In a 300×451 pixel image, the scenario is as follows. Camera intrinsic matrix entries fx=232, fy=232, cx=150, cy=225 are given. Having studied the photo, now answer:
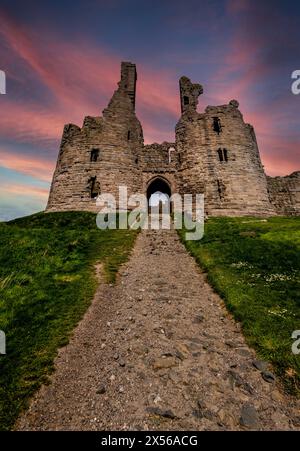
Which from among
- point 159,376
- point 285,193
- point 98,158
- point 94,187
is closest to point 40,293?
point 159,376

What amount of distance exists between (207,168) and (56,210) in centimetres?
1936

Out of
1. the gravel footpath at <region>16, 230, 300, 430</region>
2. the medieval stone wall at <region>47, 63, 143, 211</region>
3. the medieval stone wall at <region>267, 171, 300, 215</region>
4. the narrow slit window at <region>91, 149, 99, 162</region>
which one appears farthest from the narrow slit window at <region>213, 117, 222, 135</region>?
the gravel footpath at <region>16, 230, 300, 430</region>

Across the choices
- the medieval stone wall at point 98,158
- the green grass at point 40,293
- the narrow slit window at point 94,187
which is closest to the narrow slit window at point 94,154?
the medieval stone wall at point 98,158

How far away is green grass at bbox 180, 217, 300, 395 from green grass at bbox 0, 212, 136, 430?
15.4 ft

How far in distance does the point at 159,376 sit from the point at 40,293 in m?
5.39

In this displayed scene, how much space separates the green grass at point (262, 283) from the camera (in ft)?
18.3

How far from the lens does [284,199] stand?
3650 cm

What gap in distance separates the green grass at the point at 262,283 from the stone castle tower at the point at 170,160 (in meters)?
13.5

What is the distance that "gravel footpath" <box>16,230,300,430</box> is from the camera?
3.87 metres

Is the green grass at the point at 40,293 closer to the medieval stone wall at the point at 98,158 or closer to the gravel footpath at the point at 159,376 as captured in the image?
the gravel footpath at the point at 159,376

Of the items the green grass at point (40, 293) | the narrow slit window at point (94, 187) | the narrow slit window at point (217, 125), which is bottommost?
the green grass at point (40, 293)
